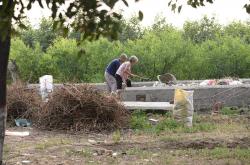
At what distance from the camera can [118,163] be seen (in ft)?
27.4

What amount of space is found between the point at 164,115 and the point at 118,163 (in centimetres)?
623

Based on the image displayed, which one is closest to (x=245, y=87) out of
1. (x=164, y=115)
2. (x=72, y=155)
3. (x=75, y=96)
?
(x=164, y=115)

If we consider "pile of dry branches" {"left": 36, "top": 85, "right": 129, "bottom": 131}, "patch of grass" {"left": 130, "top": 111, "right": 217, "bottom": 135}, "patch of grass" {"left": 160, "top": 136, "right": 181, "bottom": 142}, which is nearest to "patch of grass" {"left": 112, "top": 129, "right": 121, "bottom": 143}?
"patch of grass" {"left": 130, "top": 111, "right": 217, "bottom": 135}

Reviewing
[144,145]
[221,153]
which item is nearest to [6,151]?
[144,145]

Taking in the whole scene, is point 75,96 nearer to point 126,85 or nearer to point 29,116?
point 29,116

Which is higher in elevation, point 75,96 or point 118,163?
point 75,96

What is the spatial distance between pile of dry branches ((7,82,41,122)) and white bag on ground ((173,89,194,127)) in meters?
3.34

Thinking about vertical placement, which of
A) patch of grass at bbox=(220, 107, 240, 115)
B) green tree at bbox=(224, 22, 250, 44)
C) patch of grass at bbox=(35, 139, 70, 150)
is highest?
green tree at bbox=(224, 22, 250, 44)

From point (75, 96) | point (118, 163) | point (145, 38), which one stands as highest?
point (145, 38)

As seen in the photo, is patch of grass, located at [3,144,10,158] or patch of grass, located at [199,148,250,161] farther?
patch of grass, located at [3,144,10,158]

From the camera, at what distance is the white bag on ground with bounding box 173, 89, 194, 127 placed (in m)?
12.6

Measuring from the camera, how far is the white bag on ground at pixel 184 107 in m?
12.6

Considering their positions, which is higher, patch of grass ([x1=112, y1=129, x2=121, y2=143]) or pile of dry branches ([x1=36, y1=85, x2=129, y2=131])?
pile of dry branches ([x1=36, y1=85, x2=129, y2=131])

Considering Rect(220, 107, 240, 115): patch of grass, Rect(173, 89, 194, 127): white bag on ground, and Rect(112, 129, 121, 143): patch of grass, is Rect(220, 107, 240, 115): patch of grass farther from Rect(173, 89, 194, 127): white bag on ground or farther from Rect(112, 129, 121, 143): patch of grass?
Rect(112, 129, 121, 143): patch of grass
